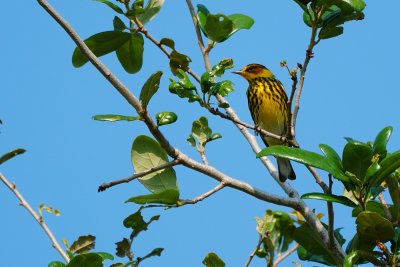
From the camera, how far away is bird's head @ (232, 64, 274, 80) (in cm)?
657

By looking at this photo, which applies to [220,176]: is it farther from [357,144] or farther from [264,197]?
[357,144]

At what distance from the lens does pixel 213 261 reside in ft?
9.33

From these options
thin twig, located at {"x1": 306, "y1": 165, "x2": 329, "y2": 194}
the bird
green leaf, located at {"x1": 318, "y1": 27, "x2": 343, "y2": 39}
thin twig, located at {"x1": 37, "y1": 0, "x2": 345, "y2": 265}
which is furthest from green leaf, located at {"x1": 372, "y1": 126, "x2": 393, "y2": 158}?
the bird

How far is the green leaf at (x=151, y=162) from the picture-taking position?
296 centimetres

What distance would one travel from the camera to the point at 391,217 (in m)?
2.74

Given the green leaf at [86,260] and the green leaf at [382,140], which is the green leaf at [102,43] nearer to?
the green leaf at [86,260]

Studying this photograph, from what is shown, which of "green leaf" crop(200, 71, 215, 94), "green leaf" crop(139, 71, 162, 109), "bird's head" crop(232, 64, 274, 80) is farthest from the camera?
"bird's head" crop(232, 64, 274, 80)

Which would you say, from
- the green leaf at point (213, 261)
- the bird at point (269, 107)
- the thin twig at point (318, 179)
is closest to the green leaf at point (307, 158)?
the thin twig at point (318, 179)

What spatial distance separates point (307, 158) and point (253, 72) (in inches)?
167

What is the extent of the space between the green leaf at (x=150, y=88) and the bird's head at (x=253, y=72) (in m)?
3.94

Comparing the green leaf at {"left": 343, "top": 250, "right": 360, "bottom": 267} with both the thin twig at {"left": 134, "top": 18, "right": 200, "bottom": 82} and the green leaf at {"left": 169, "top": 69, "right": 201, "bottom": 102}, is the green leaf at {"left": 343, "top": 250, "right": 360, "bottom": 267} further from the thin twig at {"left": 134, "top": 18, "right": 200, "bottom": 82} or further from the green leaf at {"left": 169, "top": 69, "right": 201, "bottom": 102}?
the thin twig at {"left": 134, "top": 18, "right": 200, "bottom": 82}

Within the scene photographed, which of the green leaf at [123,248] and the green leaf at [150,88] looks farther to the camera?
the green leaf at [123,248]

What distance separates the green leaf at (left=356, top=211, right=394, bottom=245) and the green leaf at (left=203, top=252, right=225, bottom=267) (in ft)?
1.85

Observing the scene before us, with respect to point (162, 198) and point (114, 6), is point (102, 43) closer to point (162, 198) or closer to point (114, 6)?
point (114, 6)
